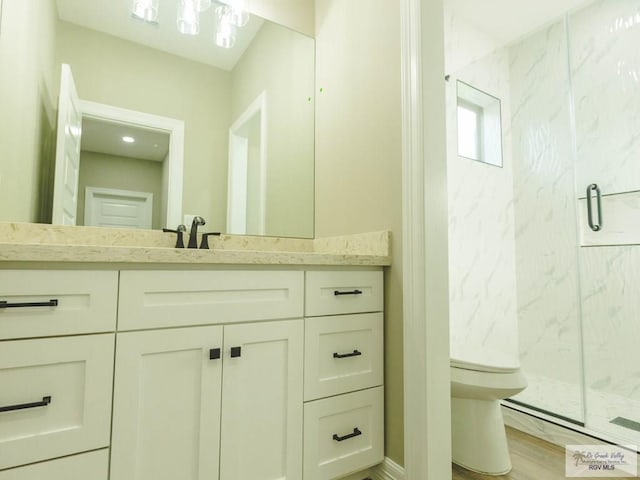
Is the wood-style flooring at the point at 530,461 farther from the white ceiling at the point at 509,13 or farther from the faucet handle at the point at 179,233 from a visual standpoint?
the white ceiling at the point at 509,13

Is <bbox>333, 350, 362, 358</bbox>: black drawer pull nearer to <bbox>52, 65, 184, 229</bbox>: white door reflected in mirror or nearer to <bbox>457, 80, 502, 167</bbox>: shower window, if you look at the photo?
<bbox>52, 65, 184, 229</bbox>: white door reflected in mirror

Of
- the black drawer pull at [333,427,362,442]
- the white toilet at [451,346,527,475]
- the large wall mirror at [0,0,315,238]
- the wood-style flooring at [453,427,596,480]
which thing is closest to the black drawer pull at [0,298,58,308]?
the large wall mirror at [0,0,315,238]

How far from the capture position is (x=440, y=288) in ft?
3.76

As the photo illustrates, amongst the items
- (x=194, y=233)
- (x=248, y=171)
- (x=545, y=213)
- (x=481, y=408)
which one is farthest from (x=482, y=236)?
(x=194, y=233)

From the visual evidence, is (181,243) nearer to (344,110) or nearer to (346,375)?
(346,375)

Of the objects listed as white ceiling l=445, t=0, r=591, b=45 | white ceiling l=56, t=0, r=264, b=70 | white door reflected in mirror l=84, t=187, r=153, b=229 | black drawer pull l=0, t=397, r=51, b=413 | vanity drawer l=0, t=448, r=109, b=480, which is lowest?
vanity drawer l=0, t=448, r=109, b=480

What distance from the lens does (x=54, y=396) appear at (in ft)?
2.60

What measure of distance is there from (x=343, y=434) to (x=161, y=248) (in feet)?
2.83

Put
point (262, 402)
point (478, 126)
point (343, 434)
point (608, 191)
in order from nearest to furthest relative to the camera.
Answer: point (262, 402), point (343, 434), point (608, 191), point (478, 126)

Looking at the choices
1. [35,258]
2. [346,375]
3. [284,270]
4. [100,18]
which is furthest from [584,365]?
[100,18]

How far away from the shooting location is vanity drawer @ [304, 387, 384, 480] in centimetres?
110

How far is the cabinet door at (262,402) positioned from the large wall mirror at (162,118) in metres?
0.69

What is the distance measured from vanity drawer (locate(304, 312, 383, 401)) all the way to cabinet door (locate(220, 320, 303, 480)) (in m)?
0.04

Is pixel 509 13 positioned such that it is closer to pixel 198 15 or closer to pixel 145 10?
pixel 198 15
